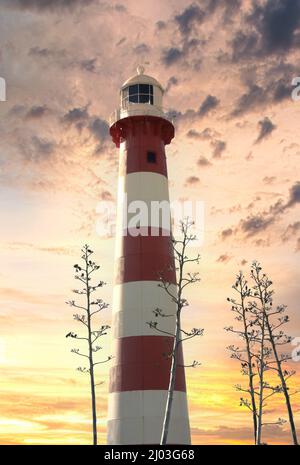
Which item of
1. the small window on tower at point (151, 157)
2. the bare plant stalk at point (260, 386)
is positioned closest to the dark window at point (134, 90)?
the small window on tower at point (151, 157)

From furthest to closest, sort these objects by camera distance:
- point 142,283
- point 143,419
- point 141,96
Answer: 1. point 141,96
2. point 142,283
3. point 143,419

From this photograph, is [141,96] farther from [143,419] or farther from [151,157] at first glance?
[143,419]

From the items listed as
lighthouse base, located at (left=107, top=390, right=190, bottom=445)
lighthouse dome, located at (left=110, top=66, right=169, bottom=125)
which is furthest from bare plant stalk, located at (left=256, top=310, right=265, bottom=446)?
lighthouse dome, located at (left=110, top=66, right=169, bottom=125)

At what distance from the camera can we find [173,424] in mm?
36906

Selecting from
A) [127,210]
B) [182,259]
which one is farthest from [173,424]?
[127,210]

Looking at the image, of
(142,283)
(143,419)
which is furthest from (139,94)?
(143,419)

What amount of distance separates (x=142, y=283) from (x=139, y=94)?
1546 centimetres

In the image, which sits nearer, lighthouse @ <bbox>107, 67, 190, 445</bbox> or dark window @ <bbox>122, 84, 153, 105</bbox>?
lighthouse @ <bbox>107, 67, 190, 445</bbox>

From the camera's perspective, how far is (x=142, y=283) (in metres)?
38.8

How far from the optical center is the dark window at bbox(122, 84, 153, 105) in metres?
44.8

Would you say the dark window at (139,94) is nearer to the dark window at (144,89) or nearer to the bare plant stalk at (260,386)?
the dark window at (144,89)

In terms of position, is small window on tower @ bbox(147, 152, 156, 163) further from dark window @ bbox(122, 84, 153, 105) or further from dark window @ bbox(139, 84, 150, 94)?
dark window @ bbox(139, 84, 150, 94)

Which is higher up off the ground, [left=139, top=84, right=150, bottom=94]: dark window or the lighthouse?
[left=139, top=84, right=150, bottom=94]: dark window
